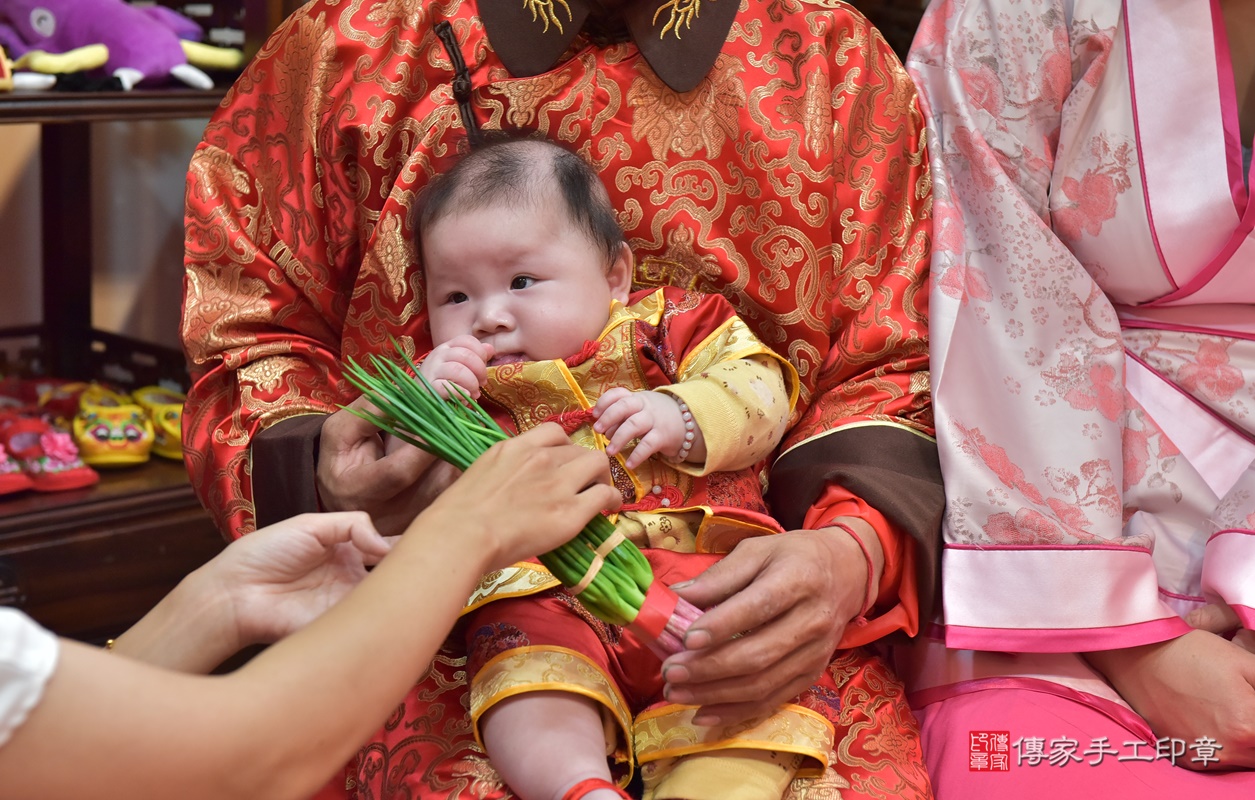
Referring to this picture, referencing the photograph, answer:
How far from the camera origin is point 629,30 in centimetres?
182

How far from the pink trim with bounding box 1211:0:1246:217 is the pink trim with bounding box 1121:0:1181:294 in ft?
0.36

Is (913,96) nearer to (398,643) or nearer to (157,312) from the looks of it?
(398,643)

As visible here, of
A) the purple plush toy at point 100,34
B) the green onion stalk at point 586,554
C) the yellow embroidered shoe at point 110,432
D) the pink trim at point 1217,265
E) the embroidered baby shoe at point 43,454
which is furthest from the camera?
the yellow embroidered shoe at point 110,432

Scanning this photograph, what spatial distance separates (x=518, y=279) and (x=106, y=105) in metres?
1.42

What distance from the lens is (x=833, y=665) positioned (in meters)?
1.67

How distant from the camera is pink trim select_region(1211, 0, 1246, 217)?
1758 millimetres

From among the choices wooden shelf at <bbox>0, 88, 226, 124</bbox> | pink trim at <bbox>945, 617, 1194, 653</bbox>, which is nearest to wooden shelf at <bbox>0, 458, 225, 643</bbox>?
wooden shelf at <bbox>0, 88, 226, 124</bbox>

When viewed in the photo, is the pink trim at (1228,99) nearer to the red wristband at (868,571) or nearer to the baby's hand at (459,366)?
A: the red wristband at (868,571)

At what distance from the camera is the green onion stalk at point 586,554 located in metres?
1.35

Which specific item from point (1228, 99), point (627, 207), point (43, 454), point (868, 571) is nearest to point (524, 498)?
point (868, 571)

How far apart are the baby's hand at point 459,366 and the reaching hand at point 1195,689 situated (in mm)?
926

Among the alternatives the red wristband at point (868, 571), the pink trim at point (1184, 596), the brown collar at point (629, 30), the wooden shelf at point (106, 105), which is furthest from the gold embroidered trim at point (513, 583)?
the wooden shelf at point (106, 105)

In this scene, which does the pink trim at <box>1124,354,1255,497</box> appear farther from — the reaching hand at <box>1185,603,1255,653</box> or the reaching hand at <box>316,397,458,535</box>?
the reaching hand at <box>316,397,458,535</box>

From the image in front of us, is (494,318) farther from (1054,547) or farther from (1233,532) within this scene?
(1233,532)
